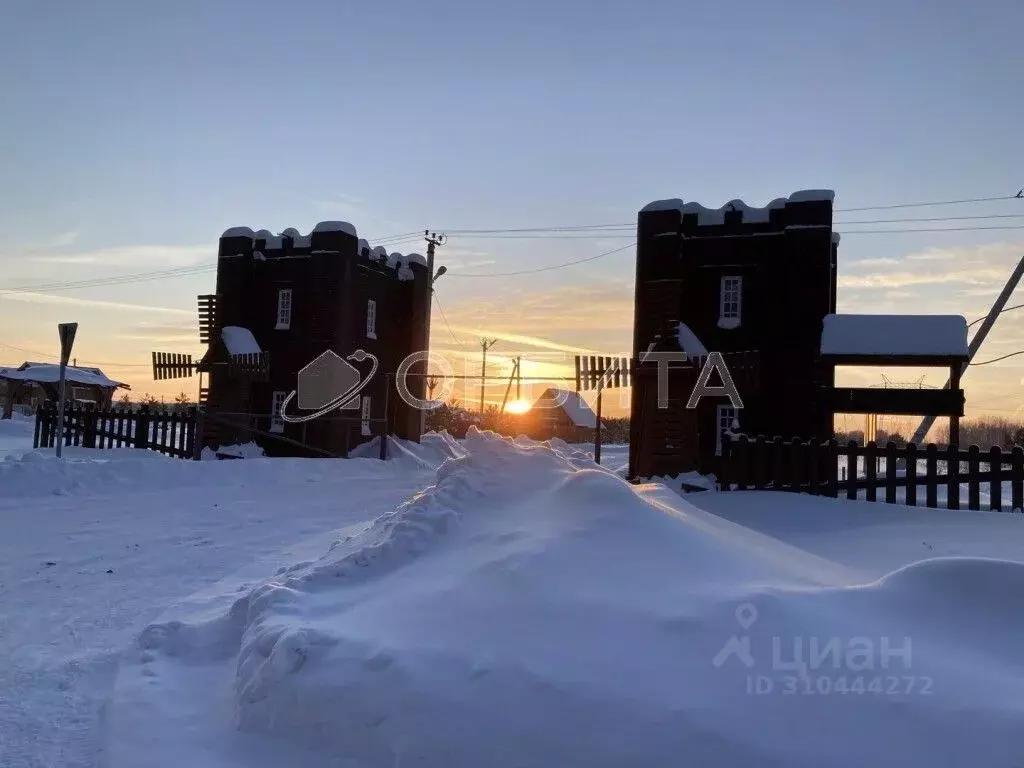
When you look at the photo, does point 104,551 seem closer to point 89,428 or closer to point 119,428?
point 119,428

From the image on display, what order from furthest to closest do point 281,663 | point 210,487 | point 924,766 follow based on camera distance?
1. point 210,487
2. point 281,663
3. point 924,766

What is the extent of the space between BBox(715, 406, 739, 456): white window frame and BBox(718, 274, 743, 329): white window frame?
234 cm

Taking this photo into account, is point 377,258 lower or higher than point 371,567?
higher

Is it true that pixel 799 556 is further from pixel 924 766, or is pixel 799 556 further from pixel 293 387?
pixel 293 387

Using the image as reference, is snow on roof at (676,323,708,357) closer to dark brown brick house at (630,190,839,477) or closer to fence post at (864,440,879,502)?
dark brown brick house at (630,190,839,477)

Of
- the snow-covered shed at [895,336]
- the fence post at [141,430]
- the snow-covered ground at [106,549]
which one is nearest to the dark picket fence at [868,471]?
the snow-covered shed at [895,336]

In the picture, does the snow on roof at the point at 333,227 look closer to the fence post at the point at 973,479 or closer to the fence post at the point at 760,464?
the fence post at the point at 760,464

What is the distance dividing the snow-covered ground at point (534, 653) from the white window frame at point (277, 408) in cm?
2056

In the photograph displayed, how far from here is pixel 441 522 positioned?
6.64m

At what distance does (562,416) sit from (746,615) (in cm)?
5355

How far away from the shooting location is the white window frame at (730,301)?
21.0 metres

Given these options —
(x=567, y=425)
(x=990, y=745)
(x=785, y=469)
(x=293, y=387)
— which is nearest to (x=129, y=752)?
(x=990, y=745)

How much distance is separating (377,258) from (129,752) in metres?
26.9

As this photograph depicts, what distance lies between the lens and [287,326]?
28.1 m
